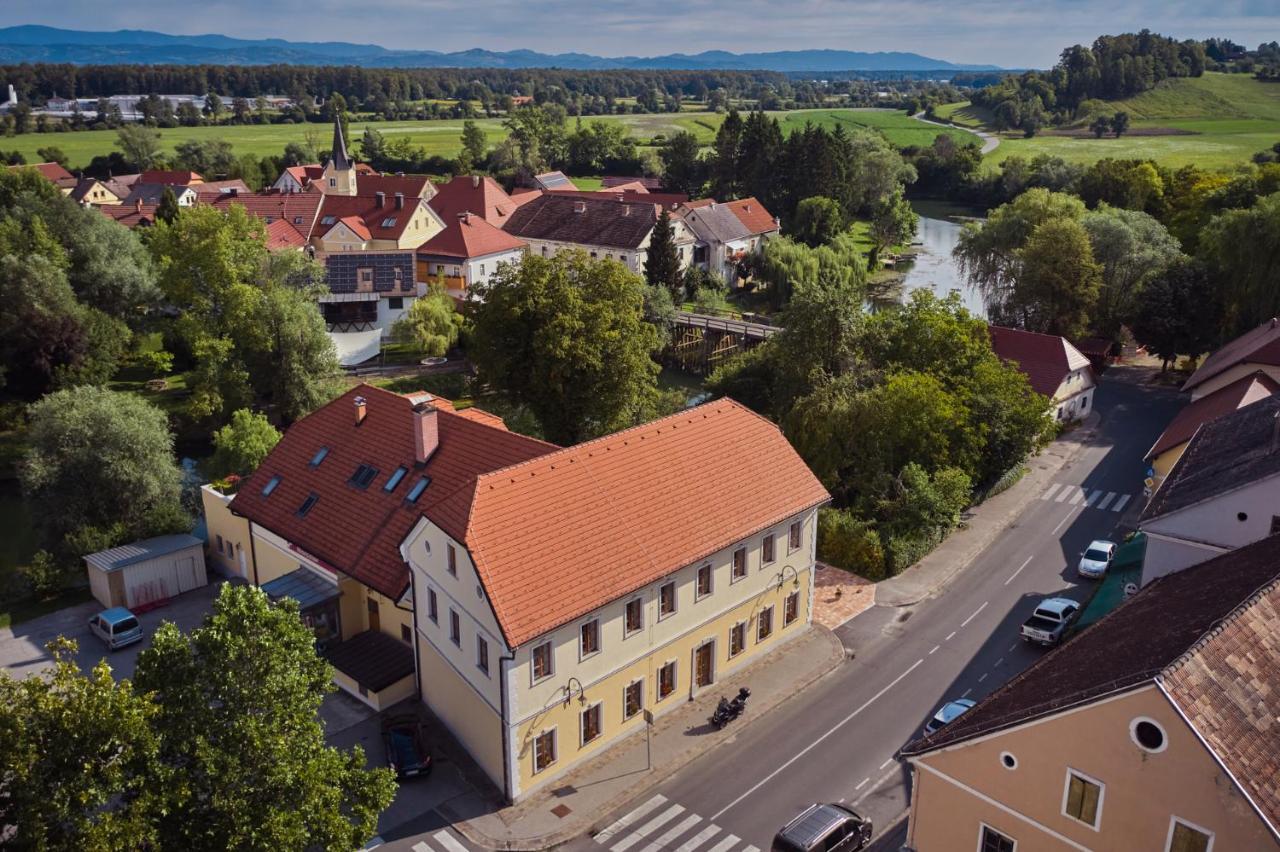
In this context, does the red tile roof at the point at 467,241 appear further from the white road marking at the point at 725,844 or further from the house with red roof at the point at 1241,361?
the white road marking at the point at 725,844

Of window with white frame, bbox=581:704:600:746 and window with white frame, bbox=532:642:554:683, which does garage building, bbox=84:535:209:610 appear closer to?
window with white frame, bbox=532:642:554:683

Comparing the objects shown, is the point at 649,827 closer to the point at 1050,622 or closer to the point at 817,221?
the point at 1050,622

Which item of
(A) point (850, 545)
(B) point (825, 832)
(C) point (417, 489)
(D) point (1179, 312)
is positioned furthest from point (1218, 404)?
(C) point (417, 489)

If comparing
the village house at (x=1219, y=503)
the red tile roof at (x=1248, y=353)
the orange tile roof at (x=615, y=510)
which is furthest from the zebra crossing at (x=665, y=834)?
the red tile roof at (x=1248, y=353)

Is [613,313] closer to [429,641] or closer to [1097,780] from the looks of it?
[429,641]

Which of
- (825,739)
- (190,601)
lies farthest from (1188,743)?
(190,601)
